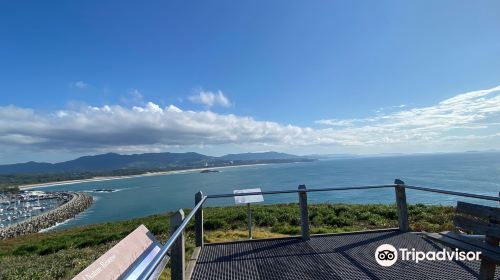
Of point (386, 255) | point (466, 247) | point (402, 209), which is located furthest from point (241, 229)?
point (466, 247)

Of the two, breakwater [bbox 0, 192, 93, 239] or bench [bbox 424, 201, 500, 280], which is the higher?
bench [bbox 424, 201, 500, 280]

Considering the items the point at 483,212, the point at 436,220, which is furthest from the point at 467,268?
the point at 436,220

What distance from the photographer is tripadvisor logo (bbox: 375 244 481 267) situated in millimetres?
4374

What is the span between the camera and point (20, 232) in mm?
50094

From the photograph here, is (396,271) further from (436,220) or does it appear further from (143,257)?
(436,220)

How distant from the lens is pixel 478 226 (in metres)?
3.08

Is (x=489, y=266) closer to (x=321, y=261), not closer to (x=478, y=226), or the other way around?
(x=478, y=226)

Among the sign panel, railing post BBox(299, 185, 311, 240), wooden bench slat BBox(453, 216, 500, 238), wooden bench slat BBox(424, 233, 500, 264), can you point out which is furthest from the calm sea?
the sign panel

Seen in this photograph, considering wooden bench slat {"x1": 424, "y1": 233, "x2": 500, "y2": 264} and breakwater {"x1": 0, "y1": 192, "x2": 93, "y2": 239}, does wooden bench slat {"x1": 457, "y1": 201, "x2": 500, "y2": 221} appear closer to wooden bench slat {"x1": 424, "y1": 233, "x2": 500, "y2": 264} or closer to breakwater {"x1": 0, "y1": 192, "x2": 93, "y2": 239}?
wooden bench slat {"x1": 424, "y1": 233, "x2": 500, "y2": 264}

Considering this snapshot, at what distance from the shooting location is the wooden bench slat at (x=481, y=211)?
2.87 metres

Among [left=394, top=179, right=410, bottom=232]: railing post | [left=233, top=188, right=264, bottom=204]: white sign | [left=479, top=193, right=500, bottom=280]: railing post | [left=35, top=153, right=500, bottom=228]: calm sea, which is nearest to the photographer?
[left=479, top=193, right=500, bottom=280]: railing post

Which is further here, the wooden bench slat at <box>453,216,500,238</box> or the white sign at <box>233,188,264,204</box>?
the white sign at <box>233,188,264,204</box>

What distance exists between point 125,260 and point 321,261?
→ 302cm

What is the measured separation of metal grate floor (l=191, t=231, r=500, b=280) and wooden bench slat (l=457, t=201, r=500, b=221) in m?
1.00
